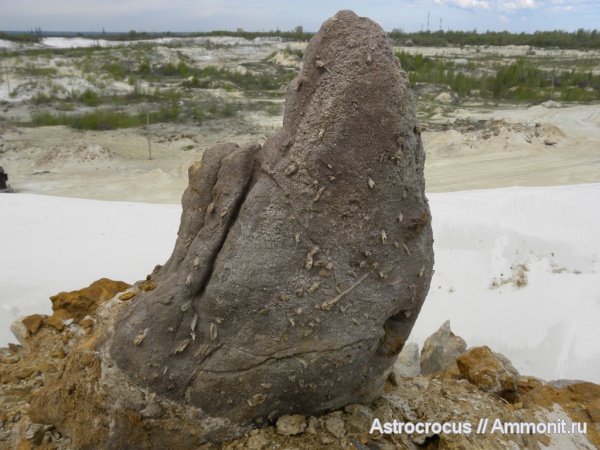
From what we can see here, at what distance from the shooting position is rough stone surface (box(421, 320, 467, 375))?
17.3 feet

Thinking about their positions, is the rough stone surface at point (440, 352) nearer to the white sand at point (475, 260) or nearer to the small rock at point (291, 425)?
the white sand at point (475, 260)

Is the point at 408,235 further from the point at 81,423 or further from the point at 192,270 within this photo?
the point at 81,423

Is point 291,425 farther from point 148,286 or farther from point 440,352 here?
point 440,352

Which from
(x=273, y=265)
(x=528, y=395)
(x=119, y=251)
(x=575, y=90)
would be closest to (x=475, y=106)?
(x=575, y=90)

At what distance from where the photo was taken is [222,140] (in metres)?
17.2

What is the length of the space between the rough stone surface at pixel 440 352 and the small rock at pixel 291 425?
8.31 feet

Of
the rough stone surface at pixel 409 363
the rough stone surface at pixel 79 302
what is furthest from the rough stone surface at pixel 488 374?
the rough stone surface at pixel 79 302

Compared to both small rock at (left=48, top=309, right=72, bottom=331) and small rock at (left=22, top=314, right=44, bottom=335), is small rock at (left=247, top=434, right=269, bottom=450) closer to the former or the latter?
small rock at (left=48, top=309, right=72, bottom=331)

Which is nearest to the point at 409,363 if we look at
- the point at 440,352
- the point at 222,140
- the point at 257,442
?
the point at 440,352

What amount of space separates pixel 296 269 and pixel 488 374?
2486 millimetres

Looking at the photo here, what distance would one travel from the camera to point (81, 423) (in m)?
3.13

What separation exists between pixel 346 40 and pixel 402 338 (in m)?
1.97

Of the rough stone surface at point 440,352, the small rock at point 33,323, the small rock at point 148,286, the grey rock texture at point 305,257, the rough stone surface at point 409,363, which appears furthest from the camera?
the rough stone surface at point 440,352

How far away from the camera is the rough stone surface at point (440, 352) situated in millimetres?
5262
